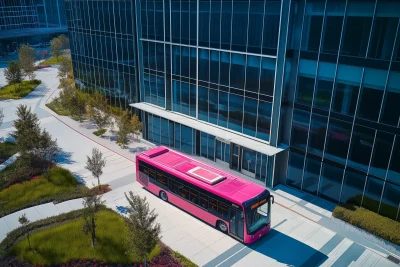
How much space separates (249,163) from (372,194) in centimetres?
915

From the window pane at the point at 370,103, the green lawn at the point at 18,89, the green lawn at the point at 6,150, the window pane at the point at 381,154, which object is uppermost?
the window pane at the point at 370,103

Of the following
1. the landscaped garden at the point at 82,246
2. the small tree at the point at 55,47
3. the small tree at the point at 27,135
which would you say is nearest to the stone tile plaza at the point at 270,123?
the landscaped garden at the point at 82,246

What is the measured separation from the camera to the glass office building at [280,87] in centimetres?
2052

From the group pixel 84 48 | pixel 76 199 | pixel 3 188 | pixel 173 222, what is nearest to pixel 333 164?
pixel 173 222

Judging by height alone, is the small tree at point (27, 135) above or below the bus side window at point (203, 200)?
above

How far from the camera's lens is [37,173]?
91.4 ft

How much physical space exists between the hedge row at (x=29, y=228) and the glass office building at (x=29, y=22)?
72965 mm

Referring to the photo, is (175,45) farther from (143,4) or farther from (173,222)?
(173,222)

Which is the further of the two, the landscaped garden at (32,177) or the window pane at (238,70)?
the window pane at (238,70)

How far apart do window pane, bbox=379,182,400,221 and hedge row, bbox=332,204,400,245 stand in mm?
557

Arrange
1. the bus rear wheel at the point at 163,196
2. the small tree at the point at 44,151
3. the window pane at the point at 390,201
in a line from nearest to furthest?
the window pane at the point at 390,201
the bus rear wheel at the point at 163,196
the small tree at the point at 44,151

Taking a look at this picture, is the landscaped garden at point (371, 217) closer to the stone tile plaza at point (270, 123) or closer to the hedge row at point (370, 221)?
the hedge row at point (370, 221)

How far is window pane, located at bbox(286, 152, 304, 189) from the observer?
83.5 ft

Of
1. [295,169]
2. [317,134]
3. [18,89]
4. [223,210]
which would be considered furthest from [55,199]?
[18,89]
